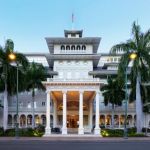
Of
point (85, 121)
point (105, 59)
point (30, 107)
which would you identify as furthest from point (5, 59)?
point (105, 59)

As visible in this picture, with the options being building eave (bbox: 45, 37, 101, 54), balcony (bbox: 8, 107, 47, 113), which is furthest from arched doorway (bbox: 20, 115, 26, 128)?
building eave (bbox: 45, 37, 101, 54)

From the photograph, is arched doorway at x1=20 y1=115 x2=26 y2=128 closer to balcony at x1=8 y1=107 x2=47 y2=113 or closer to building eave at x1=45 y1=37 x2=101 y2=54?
balcony at x1=8 y1=107 x2=47 y2=113

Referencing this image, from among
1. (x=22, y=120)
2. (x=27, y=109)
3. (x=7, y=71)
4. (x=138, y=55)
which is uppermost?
(x=138, y=55)

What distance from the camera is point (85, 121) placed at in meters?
71.3

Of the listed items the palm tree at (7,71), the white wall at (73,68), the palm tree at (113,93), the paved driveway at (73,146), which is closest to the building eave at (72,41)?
the white wall at (73,68)

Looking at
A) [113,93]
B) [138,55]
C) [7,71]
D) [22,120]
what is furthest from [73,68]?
[138,55]

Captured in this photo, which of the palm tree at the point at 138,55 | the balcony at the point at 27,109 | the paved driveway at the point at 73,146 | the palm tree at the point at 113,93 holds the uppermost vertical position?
the palm tree at the point at 138,55

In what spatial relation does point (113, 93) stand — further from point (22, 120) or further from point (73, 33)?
point (22, 120)

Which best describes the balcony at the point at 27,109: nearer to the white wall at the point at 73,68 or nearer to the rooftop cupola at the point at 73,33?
the white wall at the point at 73,68

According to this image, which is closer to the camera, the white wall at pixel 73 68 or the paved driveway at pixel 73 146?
the paved driveway at pixel 73 146

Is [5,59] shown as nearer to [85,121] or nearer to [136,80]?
[136,80]

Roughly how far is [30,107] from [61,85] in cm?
2907

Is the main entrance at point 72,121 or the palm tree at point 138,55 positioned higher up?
the palm tree at point 138,55

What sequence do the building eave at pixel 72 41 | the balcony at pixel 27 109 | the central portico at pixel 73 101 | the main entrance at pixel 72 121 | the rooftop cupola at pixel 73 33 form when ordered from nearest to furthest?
the central portico at pixel 73 101 < the main entrance at pixel 72 121 < the building eave at pixel 72 41 < the balcony at pixel 27 109 < the rooftop cupola at pixel 73 33
